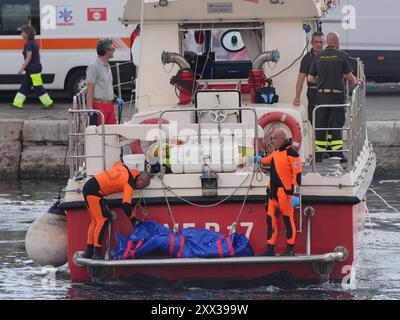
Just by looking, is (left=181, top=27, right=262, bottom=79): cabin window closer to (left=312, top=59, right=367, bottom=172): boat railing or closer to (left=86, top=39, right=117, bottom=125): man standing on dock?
(left=86, top=39, right=117, bottom=125): man standing on dock

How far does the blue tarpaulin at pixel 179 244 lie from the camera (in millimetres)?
11336

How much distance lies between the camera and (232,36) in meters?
14.2

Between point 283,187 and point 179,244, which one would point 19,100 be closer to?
point 179,244

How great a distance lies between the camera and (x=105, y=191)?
11445 mm

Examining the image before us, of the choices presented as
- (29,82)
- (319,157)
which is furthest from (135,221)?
(29,82)

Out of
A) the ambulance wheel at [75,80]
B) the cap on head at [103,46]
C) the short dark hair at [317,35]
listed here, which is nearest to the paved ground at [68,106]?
the ambulance wheel at [75,80]

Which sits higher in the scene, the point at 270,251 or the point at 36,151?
the point at 36,151

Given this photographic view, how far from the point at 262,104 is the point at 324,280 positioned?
101 inches

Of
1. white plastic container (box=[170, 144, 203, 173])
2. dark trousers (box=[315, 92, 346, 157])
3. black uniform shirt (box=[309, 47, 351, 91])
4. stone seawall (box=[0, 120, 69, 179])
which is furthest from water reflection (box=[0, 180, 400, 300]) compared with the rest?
stone seawall (box=[0, 120, 69, 179])

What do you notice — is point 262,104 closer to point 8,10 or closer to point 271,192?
point 271,192

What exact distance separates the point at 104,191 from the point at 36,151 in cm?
795

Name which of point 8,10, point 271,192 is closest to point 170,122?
point 271,192

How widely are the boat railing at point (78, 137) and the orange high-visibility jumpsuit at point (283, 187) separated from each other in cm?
154

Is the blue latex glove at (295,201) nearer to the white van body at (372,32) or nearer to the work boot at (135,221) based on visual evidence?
the work boot at (135,221)
